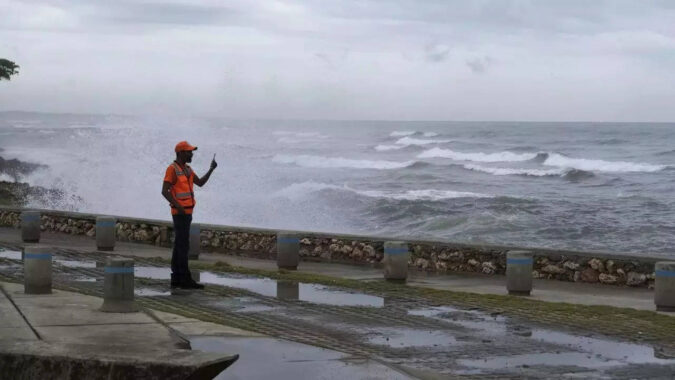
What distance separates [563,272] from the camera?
1565 centimetres

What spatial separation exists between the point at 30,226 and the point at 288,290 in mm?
8043

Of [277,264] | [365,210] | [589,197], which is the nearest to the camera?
[277,264]

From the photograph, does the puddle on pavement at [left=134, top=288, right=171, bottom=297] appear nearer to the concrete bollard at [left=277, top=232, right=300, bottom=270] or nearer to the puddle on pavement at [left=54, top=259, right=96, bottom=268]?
the puddle on pavement at [left=54, top=259, right=96, bottom=268]

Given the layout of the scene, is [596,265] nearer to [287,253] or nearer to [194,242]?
[287,253]

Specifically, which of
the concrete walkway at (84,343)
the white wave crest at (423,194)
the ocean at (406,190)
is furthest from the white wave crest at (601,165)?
the concrete walkway at (84,343)

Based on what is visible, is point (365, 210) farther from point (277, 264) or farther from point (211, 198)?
point (277, 264)

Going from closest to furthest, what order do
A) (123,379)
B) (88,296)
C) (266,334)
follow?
1. (123,379)
2. (266,334)
3. (88,296)

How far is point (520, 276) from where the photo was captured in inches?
547

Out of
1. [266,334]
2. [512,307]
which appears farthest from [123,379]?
[512,307]

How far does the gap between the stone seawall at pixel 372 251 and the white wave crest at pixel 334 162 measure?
42.3 metres

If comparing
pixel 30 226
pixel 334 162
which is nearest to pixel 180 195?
pixel 30 226

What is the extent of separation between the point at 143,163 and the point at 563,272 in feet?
101

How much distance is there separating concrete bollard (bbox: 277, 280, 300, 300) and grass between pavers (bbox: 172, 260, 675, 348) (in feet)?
1.44

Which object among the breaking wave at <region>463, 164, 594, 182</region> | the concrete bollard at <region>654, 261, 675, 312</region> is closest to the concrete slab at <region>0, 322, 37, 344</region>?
the concrete bollard at <region>654, 261, 675, 312</region>
